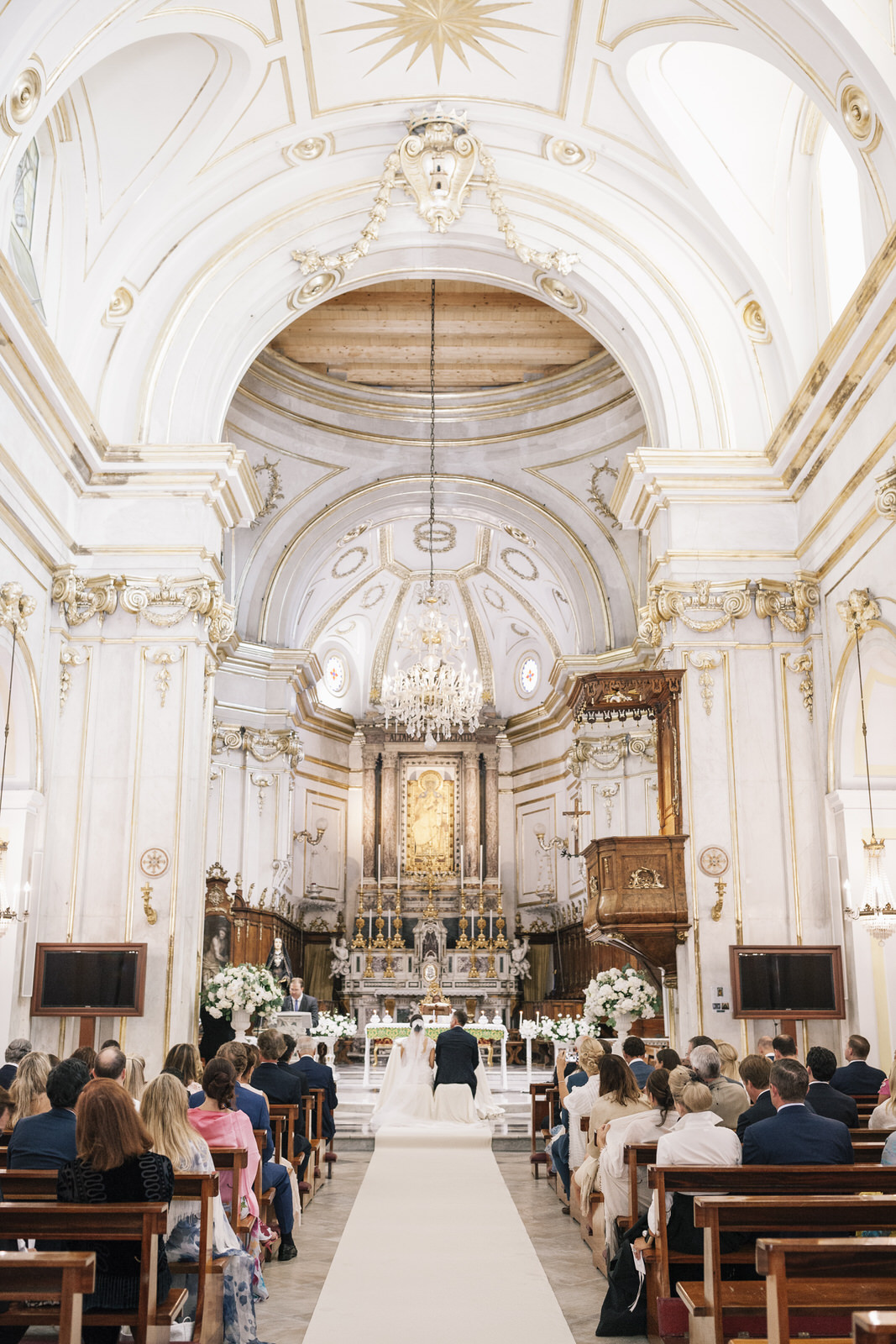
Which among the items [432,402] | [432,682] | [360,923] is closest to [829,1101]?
[432,682]

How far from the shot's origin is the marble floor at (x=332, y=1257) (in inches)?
238

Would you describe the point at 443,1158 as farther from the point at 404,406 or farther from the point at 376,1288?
the point at 404,406

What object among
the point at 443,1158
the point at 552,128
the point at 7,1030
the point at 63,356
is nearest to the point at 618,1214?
the point at 443,1158

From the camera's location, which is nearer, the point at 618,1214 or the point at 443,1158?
the point at 618,1214

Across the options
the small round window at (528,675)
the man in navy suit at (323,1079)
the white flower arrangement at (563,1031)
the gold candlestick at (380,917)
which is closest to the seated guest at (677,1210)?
the man in navy suit at (323,1079)

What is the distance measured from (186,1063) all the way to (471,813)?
19.2m

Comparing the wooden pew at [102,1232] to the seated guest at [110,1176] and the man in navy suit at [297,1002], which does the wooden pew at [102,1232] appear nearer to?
the seated guest at [110,1176]

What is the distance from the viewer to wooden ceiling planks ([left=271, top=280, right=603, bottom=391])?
1905 centimetres

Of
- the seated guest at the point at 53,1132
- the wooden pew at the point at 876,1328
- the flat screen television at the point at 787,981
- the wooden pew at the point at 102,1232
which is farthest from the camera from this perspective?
the flat screen television at the point at 787,981

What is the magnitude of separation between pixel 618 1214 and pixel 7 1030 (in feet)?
22.2

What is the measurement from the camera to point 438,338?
19.8 metres

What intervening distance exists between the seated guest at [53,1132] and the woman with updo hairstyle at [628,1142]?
2.89 metres

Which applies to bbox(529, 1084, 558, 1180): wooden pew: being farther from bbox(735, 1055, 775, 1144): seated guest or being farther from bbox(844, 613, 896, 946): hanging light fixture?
bbox(735, 1055, 775, 1144): seated guest

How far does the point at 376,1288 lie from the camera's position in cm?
656
